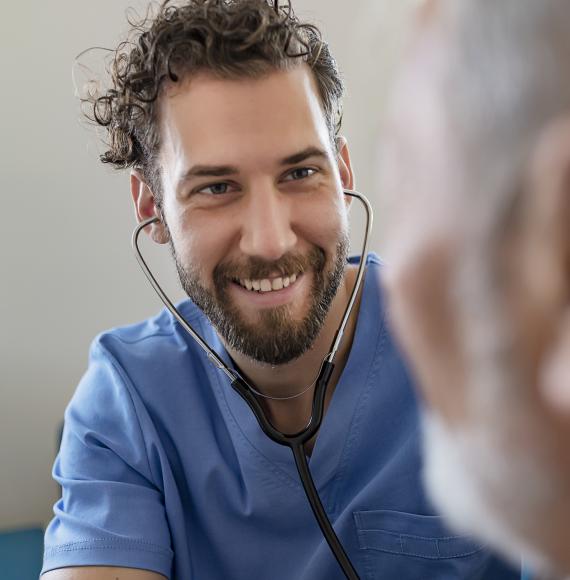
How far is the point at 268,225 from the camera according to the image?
105cm

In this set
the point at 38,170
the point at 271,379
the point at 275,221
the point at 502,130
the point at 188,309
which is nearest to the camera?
the point at 502,130

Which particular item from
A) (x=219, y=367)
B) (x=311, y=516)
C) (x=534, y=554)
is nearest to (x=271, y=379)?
(x=219, y=367)

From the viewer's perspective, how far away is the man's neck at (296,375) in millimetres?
1183

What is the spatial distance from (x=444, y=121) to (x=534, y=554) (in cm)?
20

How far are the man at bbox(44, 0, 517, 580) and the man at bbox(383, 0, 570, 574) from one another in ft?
2.24

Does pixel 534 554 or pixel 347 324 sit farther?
pixel 347 324

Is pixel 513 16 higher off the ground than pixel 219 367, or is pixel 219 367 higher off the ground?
pixel 513 16

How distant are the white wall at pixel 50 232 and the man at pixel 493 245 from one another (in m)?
1.40

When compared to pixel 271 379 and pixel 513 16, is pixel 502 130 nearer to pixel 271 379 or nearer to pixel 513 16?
pixel 513 16

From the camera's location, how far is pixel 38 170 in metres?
1.79

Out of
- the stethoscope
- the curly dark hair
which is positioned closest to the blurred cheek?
the stethoscope

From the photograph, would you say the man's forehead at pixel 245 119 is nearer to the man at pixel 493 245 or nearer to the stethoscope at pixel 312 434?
the stethoscope at pixel 312 434

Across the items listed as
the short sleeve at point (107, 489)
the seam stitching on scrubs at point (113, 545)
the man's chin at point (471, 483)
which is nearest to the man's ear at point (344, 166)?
the short sleeve at point (107, 489)

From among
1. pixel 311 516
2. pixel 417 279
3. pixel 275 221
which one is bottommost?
pixel 311 516
